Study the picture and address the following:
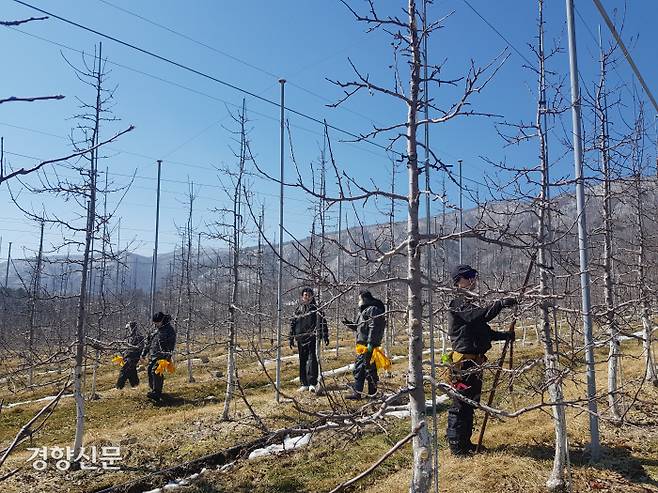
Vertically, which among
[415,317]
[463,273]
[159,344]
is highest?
[463,273]

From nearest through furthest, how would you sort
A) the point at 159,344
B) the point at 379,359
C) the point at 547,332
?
the point at 547,332 → the point at 379,359 → the point at 159,344

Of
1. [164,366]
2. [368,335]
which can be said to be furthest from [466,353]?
[164,366]

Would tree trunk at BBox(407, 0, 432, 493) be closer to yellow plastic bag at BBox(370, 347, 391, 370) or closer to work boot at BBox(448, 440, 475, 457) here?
work boot at BBox(448, 440, 475, 457)

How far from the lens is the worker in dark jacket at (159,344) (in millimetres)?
10778

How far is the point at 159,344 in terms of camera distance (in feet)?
34.9

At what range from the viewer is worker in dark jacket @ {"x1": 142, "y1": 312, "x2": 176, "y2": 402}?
10.8m

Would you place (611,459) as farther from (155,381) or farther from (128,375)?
(128,375)

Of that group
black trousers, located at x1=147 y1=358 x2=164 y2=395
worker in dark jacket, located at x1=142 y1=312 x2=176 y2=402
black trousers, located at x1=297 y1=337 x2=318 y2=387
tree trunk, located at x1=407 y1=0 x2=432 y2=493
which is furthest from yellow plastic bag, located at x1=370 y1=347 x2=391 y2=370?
black trousers, located at x1=147 y1=358 x2=164 y2=395

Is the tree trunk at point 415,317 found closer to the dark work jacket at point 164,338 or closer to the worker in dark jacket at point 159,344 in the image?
the worker in dark jacket at point 159,344

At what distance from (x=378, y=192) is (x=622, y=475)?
4286 millimetres

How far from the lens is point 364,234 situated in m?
3.06

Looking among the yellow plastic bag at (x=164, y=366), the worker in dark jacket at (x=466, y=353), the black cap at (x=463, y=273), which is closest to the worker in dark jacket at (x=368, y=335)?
the worker in dark jacket at (x=466, y=353)

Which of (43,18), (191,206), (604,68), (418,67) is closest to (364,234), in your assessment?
(418,67)

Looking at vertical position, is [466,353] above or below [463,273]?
below
